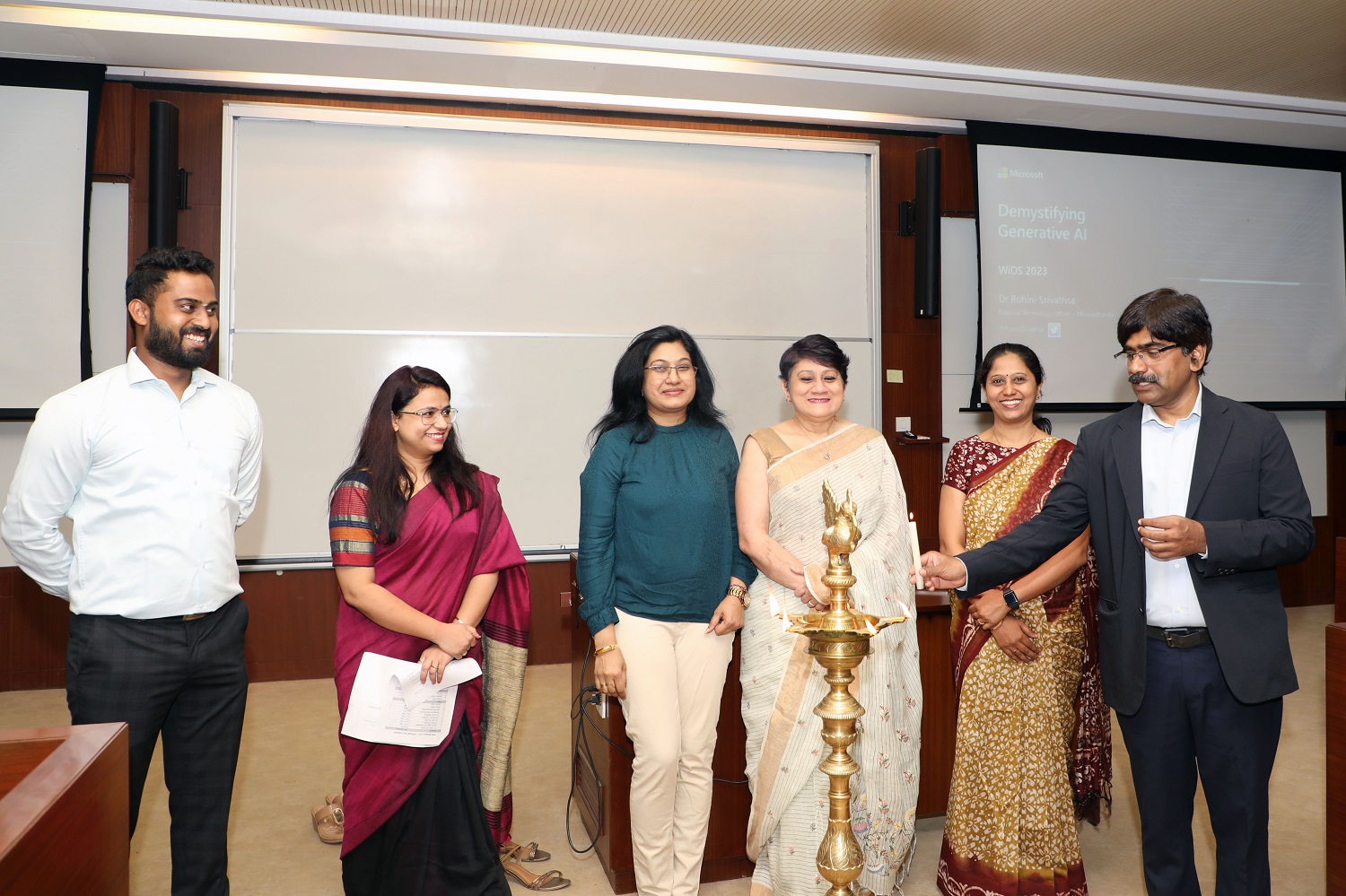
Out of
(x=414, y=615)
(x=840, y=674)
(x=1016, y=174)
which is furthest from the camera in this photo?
(x=1016, y=174)

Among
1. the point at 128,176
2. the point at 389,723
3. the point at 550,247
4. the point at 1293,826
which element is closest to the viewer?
the point at 389,723

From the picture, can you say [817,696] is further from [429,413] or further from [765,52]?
[765,52]

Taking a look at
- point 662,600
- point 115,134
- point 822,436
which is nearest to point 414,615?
point 662,600

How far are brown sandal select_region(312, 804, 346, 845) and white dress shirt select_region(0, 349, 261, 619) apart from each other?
43.8 inches

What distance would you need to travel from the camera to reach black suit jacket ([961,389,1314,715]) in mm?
1736

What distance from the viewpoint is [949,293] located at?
529 cm

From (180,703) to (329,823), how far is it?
3.24ft

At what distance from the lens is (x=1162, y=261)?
5512mm

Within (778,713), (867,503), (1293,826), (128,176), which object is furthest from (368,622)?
(128,176)

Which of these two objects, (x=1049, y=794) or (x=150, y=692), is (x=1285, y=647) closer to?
(x=1049, y=794)

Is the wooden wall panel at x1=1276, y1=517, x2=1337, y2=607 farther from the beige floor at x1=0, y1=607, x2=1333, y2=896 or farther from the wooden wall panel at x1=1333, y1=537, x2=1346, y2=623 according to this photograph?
the wooden wall panel at x1=1333, y1=537, x2=1346, y2=623

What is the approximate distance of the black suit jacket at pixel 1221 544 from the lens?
174cm

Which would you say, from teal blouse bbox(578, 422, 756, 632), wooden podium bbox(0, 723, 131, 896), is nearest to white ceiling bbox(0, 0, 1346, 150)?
teal blouse bbox(578, 422, 756, 632)

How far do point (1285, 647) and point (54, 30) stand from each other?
4.85 meters
